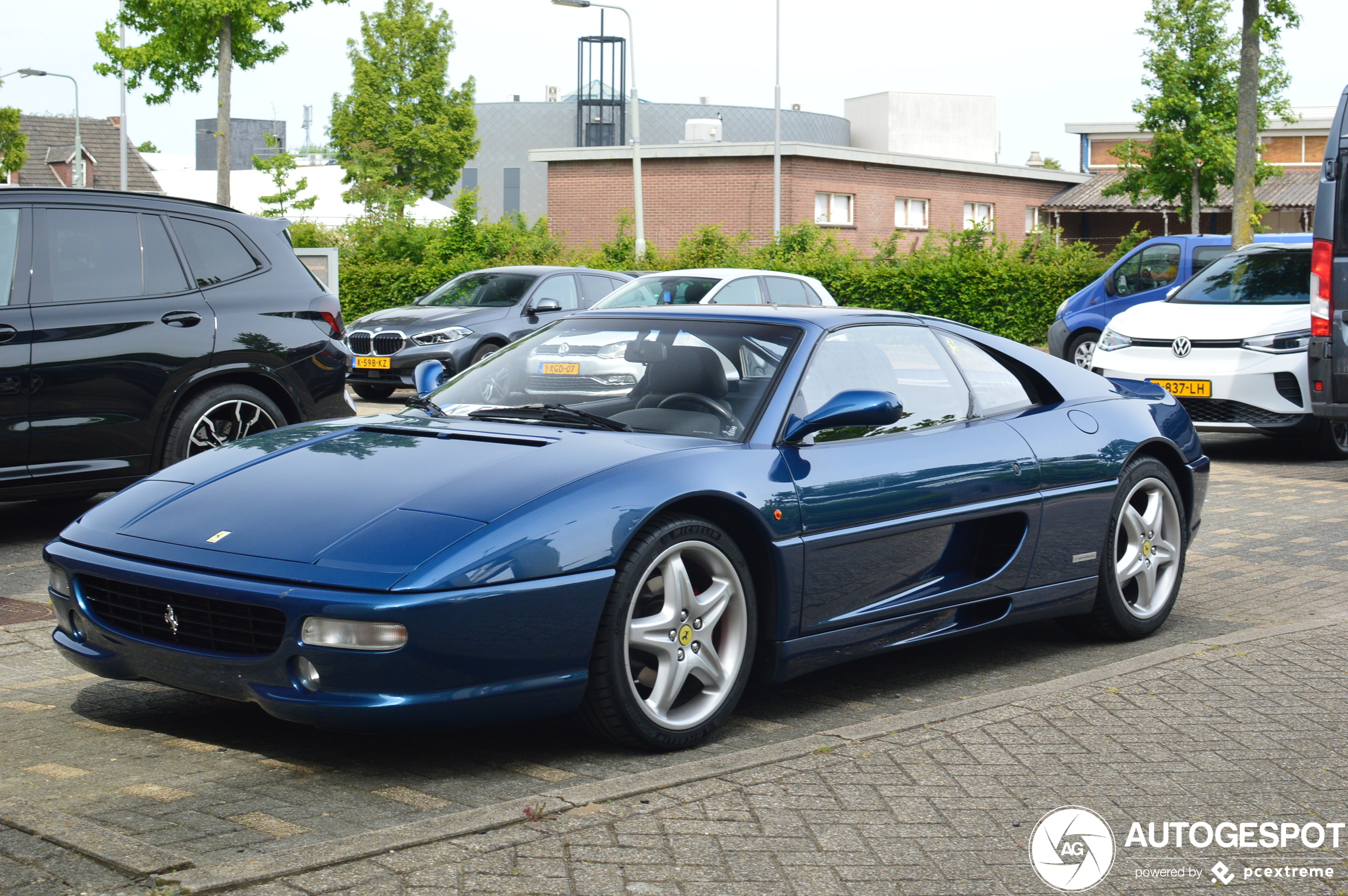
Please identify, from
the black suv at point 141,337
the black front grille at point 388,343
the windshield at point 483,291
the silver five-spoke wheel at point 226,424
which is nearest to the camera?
the black suv at point 141,337

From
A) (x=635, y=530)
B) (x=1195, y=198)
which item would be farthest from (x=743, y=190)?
(x=635, y=530)

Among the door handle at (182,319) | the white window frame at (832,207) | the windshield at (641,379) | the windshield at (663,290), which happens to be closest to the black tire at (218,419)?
the door handle at (182,319)

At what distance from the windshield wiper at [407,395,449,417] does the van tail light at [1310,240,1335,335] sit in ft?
24.8

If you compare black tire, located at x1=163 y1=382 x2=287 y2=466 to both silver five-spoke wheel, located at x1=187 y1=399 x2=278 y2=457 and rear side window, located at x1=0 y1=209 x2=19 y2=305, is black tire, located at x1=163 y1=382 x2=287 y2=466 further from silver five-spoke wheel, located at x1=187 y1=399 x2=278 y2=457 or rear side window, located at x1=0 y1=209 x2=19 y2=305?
rear side window, located at x1=0 y1=209 x2=19 y2=305

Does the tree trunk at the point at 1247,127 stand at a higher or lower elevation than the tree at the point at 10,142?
lower

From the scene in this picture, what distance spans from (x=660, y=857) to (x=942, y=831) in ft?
2.37

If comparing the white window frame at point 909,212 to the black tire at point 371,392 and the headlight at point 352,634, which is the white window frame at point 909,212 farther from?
the headlight at point 352,634

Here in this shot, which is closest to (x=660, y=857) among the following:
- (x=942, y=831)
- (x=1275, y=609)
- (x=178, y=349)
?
(x=942, y=831)

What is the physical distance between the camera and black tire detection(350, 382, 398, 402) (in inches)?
688

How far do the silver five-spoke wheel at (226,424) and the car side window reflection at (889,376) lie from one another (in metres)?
3.97

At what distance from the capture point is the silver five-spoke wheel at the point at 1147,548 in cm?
565

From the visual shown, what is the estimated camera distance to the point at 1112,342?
12664 mm

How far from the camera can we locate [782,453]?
4.41 m

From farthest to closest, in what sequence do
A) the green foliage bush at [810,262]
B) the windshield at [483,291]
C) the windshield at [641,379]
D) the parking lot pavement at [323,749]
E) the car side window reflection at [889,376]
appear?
the green foliage bush at [810,262] < the windshield at [483,291] < the car side window reflection at [889,376] < the windshield at [641,379] < the parking lot pavement at [323,749]
